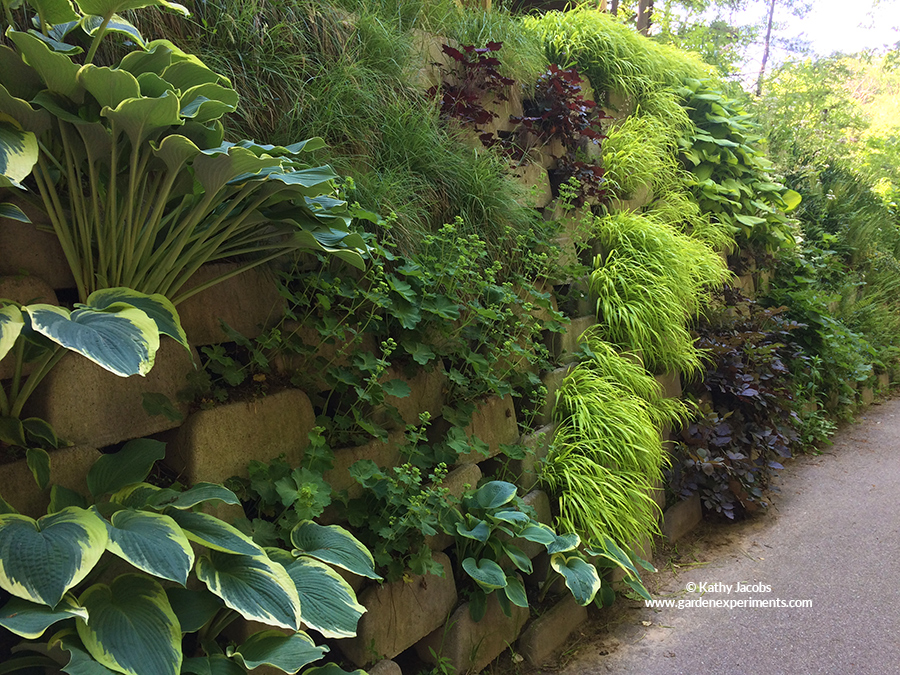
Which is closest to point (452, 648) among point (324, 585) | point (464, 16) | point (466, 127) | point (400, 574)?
point (400, 574)

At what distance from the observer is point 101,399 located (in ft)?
4.91

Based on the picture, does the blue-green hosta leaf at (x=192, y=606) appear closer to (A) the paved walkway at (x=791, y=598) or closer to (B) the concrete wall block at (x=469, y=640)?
(B) the concrete wall block at (x=469, y=640)

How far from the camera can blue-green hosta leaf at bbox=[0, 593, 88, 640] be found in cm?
94

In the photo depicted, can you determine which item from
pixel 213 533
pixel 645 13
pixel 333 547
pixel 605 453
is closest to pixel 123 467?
pixel 213 533

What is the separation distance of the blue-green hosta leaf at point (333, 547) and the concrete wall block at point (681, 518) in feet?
6.53

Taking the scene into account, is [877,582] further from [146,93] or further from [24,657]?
[146,93]

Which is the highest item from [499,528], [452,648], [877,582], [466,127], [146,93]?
[466,127]

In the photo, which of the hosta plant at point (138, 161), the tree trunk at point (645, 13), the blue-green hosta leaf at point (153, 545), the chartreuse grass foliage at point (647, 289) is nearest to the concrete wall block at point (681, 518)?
the chartreuse grass foliage at point (647, 289)

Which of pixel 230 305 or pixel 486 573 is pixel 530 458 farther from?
pixel 230 305

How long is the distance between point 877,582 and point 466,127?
2.72m

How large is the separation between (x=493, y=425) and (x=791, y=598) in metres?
1.43

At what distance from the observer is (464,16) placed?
10.7ft

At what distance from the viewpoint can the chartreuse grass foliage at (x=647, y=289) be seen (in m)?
3.09

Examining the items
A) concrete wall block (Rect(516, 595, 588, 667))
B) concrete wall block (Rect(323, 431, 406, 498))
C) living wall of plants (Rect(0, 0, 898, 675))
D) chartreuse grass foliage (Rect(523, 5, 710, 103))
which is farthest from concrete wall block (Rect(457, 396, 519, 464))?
chartreuse grass foliage (Rect(523, 5, 710, 103))
